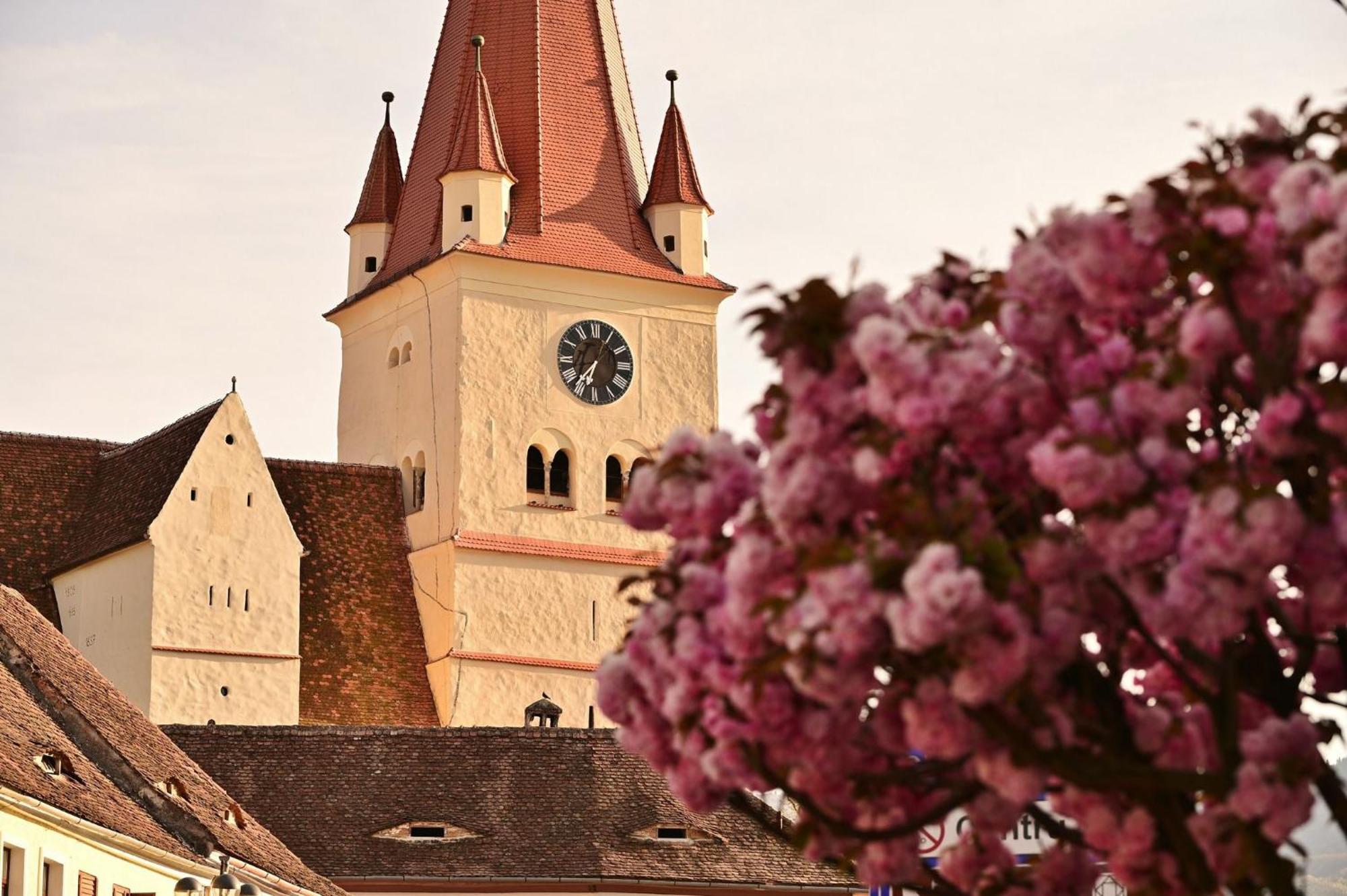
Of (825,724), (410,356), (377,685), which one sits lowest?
(825,724)

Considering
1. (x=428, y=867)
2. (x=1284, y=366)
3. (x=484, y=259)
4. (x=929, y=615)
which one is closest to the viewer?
(x=929, y=615)

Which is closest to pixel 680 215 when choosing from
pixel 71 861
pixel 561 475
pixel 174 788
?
pixel 561 475

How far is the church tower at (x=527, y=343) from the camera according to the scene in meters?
76.8

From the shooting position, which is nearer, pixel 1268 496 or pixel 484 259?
pixel 1268 496

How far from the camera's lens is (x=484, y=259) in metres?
79.0

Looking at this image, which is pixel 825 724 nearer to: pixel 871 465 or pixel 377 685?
pixel 871 465

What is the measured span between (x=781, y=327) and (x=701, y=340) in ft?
230

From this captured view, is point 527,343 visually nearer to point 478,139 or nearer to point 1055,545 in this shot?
point 478,139

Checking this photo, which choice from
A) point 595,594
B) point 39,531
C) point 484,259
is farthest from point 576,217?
point 39,531

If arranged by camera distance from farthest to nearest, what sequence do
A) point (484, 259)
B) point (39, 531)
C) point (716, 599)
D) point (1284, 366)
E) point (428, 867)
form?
1. point (484, 259)
2. point (39, 531)
3. point (428, 867)
4. point (716, 599)
5. point (1284, 366)

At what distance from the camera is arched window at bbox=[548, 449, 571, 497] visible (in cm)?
7888

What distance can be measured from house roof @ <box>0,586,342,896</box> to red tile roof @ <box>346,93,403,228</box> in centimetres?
4160

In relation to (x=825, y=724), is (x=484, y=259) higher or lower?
higher

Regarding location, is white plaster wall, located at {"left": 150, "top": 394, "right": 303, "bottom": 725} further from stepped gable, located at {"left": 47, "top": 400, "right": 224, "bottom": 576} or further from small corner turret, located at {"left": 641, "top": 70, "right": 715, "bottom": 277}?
small corner turret, located at {"left": 641, "top": 70, "right": 715, "bottom": 277}
